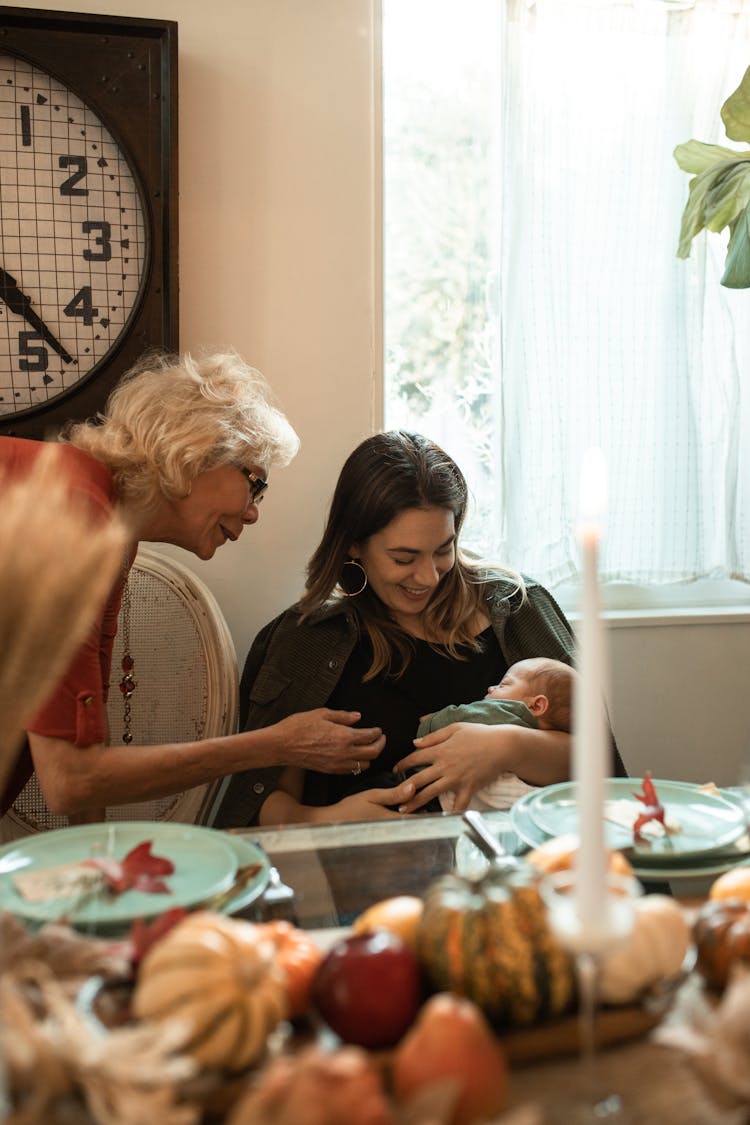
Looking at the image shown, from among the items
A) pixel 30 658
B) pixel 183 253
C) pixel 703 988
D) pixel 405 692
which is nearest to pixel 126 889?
pixel 30 658

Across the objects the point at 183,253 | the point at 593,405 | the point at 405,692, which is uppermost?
the point at 183,253

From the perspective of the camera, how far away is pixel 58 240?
7.30 feet

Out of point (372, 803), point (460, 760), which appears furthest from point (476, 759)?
point (372, 803)

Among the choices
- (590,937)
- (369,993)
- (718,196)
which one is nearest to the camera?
(590,937)

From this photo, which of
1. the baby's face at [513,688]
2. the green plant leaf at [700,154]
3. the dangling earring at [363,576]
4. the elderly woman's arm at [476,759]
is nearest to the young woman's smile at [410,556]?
the dangling earring at [363,576]

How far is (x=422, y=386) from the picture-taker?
2.63m

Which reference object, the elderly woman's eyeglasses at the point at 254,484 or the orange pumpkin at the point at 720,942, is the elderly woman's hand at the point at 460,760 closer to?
the elderly woman's eyeglasses at the point at 254,484

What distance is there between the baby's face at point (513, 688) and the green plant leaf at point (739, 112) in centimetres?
124

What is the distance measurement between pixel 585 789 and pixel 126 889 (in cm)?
53

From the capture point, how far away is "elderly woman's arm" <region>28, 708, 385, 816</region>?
1.56 metres

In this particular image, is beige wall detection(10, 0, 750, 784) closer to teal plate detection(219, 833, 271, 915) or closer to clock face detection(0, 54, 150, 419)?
clock face detection(0, 54, 150, 419)

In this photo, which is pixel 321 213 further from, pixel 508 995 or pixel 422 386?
pixel 508 995

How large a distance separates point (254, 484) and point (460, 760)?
61 cm

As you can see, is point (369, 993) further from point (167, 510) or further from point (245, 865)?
point (167, 510)
